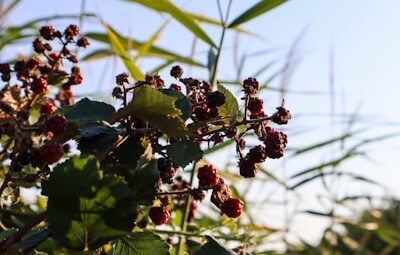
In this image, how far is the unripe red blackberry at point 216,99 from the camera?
0.88 m

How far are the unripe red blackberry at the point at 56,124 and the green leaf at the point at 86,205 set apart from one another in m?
0.07

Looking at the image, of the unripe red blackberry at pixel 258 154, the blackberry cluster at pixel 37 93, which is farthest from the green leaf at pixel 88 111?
the unripe red blackberry at pixel 258 154

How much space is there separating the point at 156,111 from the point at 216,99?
0.34 ft

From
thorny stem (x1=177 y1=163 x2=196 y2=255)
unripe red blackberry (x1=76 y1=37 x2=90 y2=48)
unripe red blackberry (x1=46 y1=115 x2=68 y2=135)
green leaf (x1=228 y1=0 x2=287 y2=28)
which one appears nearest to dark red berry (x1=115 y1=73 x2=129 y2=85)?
unripe red blackberry (x1=46 y1=115 x2=68 y2=135)

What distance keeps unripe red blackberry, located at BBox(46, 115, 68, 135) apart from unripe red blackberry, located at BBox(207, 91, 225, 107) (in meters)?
0.19

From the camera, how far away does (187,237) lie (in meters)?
1.31

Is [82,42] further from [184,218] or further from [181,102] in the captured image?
[184,218]

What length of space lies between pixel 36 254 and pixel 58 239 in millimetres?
127

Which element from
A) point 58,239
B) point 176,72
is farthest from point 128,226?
point 176,72

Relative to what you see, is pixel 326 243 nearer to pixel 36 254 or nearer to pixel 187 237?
pixel 187 237

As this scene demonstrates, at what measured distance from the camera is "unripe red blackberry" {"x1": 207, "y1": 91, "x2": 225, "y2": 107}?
88 cm

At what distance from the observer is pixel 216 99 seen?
0.88m

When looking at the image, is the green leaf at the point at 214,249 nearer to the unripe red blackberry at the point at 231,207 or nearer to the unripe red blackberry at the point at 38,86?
the unripe red blackberry at the point at 231,207

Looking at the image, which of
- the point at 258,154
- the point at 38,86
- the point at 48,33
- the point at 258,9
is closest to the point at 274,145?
the point at 258,154
